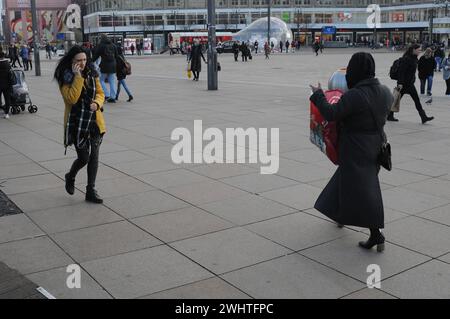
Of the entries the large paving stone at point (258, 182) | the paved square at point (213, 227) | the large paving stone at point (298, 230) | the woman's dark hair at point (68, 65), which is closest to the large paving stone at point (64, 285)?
the paved square at point (213, 227)

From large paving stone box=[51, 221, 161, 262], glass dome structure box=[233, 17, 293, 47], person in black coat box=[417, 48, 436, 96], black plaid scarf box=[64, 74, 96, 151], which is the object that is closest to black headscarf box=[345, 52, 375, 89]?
large paving stone box=[51, 221, 161, 262]

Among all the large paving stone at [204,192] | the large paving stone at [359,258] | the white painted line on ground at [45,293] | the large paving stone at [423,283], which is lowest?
the large paving stone at [423,283]

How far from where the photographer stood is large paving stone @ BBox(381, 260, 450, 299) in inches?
158

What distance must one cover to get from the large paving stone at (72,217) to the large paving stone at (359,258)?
2.18 m

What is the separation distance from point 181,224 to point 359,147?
77.2 inches

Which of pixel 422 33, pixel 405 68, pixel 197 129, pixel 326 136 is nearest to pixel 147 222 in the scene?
pixel 326 136

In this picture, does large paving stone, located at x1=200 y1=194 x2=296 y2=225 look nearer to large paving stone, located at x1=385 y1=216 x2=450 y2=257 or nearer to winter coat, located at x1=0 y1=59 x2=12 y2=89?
large paving stone, located at x1=385 y1=216 x2=450 y2=257

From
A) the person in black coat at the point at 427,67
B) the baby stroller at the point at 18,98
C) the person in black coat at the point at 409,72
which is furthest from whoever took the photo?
the person in black coat at the point at 427,67

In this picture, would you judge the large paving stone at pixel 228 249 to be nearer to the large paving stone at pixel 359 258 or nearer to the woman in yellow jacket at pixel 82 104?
the large paving stone at pixel 359 258

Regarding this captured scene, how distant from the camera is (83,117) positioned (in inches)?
240

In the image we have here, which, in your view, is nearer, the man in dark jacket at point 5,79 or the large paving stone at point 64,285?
the large paving stone at point 64,285

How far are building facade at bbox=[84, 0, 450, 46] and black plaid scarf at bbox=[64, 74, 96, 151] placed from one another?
9971cm

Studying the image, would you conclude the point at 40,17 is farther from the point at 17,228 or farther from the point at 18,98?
the point at 17,228

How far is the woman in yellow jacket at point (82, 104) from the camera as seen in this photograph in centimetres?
597
